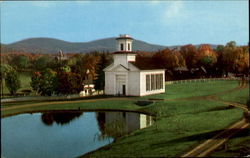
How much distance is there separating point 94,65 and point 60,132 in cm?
581

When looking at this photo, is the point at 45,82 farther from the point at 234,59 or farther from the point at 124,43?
the point at 234,59

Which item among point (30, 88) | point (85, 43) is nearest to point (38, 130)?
point (30, 88)

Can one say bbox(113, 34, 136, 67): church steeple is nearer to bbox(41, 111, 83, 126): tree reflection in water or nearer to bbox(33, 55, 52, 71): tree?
bbox(41, 111, 83, 126): tree reflection in water

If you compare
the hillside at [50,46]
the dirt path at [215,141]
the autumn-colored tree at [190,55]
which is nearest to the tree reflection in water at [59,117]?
the hillside at [50,46]

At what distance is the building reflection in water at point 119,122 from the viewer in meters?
16.1

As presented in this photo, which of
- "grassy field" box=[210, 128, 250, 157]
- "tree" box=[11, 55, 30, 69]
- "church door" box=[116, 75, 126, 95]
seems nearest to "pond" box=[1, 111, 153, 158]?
"tree" box=[11, 55, 30, 69]

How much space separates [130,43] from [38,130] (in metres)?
9.75

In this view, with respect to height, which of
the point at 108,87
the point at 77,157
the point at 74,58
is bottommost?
the point at 77,157

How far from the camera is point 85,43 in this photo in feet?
48.3

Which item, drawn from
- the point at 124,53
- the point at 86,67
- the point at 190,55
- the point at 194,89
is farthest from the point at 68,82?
the point at 194,89

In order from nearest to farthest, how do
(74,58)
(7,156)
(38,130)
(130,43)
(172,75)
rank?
(7,156)
(38,130)
(74,58)
(130,43)
(172,75)

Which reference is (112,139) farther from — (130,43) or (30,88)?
(130,43)

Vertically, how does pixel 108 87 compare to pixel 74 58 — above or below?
below

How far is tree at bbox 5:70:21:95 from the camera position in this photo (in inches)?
478
